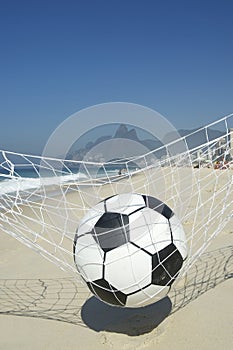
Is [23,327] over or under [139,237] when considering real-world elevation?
under

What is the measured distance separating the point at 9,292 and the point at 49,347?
4.72 feet

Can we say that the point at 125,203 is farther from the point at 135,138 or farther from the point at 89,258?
the point at 135,138

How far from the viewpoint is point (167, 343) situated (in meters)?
2.63

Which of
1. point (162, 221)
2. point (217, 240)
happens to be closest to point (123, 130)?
point (162, 221)

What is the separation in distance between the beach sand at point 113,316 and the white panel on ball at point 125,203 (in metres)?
1.05

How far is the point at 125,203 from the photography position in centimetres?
277

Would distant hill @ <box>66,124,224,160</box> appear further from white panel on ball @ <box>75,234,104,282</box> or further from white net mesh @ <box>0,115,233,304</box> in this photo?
white panel on ball @ <box>75,234,104,282</box>

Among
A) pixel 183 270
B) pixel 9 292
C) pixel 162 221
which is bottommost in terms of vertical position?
pixel 9 292

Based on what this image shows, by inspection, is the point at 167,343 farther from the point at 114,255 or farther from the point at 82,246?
the point at 82,246

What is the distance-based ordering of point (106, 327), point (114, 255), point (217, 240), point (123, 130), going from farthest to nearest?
1. point (217, 240)
2. point (123, 130)
3. point (106, 327)
4. point (114, 255)

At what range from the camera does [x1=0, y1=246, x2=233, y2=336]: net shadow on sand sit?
3.03 m

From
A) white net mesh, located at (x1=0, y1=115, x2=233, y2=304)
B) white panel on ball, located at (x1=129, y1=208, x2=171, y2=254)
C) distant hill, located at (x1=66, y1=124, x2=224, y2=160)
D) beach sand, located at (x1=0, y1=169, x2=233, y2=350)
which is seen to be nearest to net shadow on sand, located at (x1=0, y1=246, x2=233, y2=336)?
beach sand, located at (x1=0, y1=169, x2=233, y2=350)

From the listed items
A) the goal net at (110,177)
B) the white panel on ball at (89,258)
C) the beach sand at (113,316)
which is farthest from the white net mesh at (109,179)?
the beach sand at (113,316)

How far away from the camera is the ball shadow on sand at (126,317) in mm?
2896
